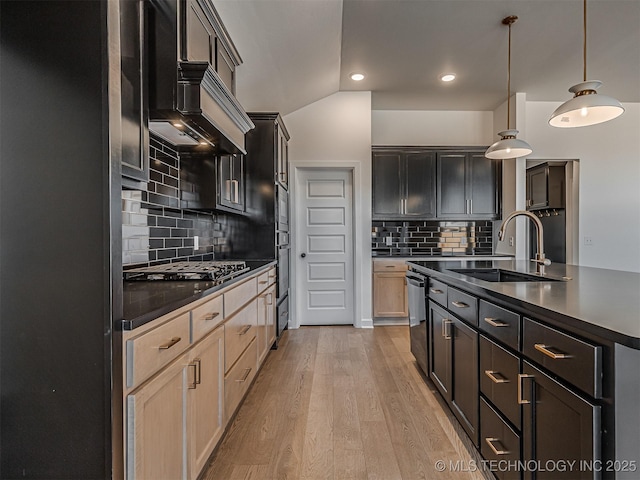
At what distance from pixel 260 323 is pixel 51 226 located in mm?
2009

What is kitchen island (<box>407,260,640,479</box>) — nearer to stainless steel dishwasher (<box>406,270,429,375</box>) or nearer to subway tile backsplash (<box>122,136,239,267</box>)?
stainless steel dishwasher (<box>406,270,429,375</box>)

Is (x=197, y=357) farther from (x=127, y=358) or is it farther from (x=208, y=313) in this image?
(x=127, y=358)

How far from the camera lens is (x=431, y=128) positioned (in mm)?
5160

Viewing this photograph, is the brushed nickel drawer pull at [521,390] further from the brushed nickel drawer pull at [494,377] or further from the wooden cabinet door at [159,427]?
the wooden cabinet door at [159,427]

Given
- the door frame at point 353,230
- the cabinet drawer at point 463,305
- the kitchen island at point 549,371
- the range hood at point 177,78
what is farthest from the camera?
the door frame at point 353,230

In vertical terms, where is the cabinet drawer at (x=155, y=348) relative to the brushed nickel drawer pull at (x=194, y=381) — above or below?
above

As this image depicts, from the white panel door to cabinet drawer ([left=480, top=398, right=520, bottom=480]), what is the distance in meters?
2.98

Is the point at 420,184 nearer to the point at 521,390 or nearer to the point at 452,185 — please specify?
the point at 452,185

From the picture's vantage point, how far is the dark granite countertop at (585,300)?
3.15ft

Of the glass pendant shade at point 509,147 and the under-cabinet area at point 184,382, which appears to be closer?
the under-cabinet area at point 184,382

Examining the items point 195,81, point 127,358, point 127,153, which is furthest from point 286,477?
point 195,81

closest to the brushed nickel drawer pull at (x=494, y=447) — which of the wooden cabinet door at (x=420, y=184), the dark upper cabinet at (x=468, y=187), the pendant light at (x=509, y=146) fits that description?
the pendant light at (x=509, y=146)

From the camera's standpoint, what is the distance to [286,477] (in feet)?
5.61

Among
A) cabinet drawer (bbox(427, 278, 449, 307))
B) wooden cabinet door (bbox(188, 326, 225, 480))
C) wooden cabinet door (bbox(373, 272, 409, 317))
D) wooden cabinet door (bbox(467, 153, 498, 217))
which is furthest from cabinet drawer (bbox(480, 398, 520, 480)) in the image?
wooden cabinet door (bbox(467, 153, 498, 217))
